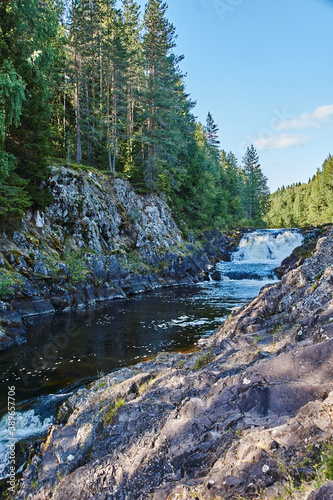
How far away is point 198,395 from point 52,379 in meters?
5.68

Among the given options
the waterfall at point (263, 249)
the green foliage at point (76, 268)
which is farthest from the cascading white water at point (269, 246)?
the green foliage at point (76, 268)

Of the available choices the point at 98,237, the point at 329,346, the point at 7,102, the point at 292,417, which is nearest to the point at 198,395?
the point at 292,417

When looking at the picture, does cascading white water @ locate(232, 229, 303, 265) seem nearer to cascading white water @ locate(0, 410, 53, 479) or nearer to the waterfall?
the waterfall

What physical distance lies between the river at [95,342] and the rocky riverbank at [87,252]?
1359 mm

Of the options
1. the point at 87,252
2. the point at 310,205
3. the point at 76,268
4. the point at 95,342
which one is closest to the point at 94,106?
the point at 87,252

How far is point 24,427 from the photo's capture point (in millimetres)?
6098

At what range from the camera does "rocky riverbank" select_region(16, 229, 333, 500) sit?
2447 millimetres

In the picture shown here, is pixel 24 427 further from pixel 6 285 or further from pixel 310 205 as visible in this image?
pixel 310 205

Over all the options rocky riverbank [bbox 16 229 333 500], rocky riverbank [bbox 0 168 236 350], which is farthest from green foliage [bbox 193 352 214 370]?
rocky riverbank [bbox 0 168 236 350]

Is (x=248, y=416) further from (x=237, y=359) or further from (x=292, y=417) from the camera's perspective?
(x=237, y=359)

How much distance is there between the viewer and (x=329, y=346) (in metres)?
3.71

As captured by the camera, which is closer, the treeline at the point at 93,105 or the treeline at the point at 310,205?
the treeline at the point at 93,105

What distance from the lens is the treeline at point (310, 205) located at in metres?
62.6

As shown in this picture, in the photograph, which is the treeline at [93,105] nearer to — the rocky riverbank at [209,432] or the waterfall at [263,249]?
the waterfall at [263,249]
